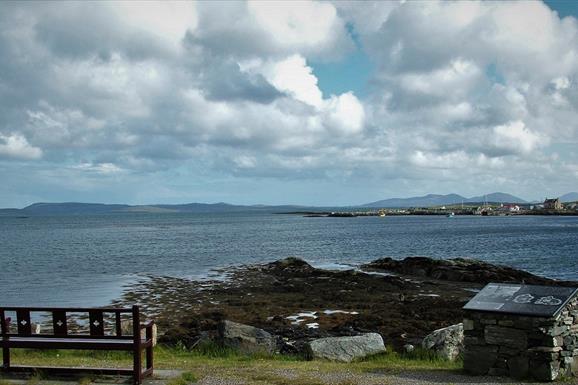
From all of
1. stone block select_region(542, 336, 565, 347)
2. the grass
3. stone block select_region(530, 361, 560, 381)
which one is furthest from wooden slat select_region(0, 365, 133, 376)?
stone block select_region(542, 336, 565, 347)

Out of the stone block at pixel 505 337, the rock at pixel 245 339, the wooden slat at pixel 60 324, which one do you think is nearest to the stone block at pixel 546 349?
the stone block at pixel 505 337

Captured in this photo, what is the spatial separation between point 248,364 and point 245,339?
8.36ft

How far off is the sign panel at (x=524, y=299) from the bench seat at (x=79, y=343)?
622cm

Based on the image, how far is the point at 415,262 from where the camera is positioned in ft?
140

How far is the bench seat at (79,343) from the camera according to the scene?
959 cm

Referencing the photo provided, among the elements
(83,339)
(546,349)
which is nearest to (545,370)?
(546,349)

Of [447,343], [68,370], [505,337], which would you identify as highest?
[505,337]

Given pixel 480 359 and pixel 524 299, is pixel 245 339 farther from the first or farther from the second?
pixel 524 299

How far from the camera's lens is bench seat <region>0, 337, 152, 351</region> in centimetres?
959

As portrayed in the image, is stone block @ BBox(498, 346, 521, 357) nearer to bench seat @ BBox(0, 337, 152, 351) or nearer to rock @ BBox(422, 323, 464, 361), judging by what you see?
rock @ BBox(422, 323, 464, 361)

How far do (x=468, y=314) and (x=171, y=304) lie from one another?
19846 mm

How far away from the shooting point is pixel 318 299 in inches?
1131

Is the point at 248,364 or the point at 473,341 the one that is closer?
the point at 473,341

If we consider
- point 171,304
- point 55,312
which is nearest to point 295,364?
point 55,312
